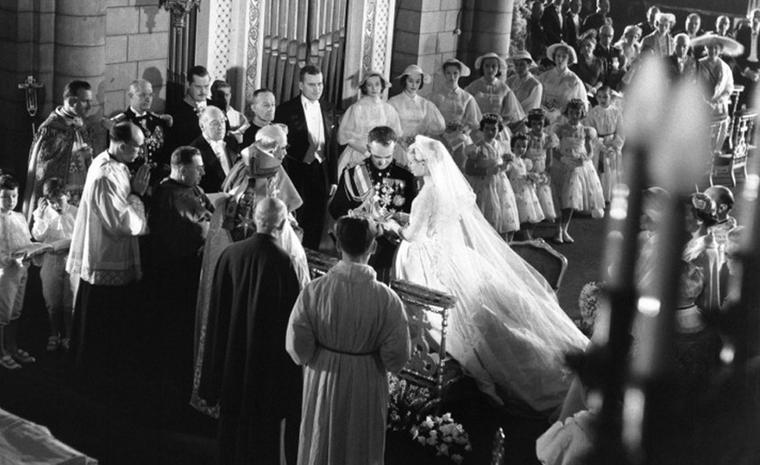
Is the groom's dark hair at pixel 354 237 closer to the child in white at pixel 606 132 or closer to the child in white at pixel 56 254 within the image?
the child in white at pixel 56 254

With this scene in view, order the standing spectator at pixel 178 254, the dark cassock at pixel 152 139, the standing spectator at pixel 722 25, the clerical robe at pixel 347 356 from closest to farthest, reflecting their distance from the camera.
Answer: the clerical robe at pixel 347 356 → the standing spectator at pixel 178 254 → the dark cassock at pixel 152 139 → the standing spectator at pixel 722 25

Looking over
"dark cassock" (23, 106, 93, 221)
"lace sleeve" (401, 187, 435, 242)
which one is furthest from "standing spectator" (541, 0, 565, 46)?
"dark cassock" (23, 106, 93, 221)

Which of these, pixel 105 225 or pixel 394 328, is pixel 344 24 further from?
pixel 394 328

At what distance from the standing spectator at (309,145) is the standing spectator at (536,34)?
845cm

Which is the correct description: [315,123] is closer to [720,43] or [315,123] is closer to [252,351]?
[252,351]

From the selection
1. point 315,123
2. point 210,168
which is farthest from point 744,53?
point 210,168

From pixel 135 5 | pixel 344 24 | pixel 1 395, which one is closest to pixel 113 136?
pixel 1 395

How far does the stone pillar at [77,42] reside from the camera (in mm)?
9477

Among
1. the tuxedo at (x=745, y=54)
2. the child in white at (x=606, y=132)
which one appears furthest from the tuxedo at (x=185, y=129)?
the tuxedo at (x=745, y=54)

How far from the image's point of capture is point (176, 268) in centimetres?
781

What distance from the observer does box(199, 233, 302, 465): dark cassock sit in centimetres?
620

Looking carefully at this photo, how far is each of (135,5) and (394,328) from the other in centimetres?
556

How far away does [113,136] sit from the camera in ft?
23.6

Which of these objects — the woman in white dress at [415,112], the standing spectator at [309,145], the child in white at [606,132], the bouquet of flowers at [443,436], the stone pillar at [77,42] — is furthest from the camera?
the child in white at [606,132]
